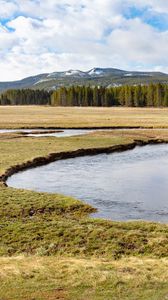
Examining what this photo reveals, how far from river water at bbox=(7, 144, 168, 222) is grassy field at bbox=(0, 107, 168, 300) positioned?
2.77 meters

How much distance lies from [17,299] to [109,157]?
136 feet

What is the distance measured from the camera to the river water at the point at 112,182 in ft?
96.0

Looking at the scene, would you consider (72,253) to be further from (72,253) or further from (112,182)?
(112,182)

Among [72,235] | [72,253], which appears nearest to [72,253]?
[72,253]

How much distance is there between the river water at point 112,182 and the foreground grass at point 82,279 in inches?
373

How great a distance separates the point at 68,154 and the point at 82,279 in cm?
3998

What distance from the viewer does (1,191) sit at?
104 ft

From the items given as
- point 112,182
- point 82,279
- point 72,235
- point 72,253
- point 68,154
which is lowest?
point 72,253

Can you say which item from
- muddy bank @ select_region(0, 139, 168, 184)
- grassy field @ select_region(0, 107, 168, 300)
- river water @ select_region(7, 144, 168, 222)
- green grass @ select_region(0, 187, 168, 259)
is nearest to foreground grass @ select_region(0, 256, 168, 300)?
grassy field @ select_region(0, 107, 168, 300)

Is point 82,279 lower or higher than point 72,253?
higher

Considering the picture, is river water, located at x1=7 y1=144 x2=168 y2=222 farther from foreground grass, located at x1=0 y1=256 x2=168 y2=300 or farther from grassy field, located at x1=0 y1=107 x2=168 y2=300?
foreground grass, located at x1=0 y1=256 x2=168 y2=300

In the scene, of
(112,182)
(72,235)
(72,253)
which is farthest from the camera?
(112,182)

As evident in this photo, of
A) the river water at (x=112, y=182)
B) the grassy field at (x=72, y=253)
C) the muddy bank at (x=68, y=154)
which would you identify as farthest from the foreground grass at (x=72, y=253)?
the muddy bank at (x=68, y=154)

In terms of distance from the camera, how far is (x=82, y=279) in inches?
607
